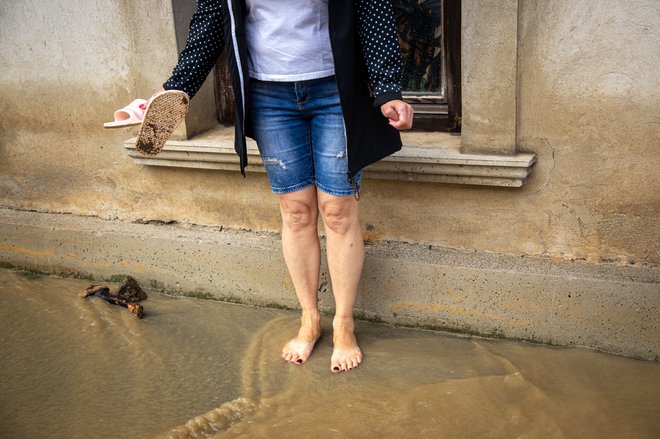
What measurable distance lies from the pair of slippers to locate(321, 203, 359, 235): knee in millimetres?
681

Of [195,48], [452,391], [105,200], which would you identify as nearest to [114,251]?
Answer: [105,200]

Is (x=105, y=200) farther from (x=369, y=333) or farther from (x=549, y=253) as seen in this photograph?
(x=549, y=253)

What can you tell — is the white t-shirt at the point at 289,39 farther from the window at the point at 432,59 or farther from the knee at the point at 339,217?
the window at the point at 432,59

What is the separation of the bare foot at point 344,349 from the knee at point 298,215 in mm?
446

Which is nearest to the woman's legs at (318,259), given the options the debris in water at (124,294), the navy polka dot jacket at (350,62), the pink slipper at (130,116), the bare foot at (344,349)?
the bare foot at (344,349)

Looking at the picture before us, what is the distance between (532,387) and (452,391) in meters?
0.31

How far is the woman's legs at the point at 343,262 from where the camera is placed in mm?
3221

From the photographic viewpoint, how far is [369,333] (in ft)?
12.0

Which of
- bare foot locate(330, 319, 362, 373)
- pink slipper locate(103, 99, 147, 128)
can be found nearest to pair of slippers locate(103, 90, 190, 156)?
pink slipper locate(103, 99, 147, 128)

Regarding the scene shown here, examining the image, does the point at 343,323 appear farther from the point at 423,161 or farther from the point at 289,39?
the point at 289,39

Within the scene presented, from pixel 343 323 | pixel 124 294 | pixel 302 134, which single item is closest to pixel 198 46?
pixel 302 134

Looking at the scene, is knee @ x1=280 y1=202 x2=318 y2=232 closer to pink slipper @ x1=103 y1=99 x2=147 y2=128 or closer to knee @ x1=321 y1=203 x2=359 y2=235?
knee @ x1=321 y1=203 x2=359 y2=235

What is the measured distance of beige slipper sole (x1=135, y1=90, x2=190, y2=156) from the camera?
2934 mm

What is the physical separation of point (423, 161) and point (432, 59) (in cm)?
54
